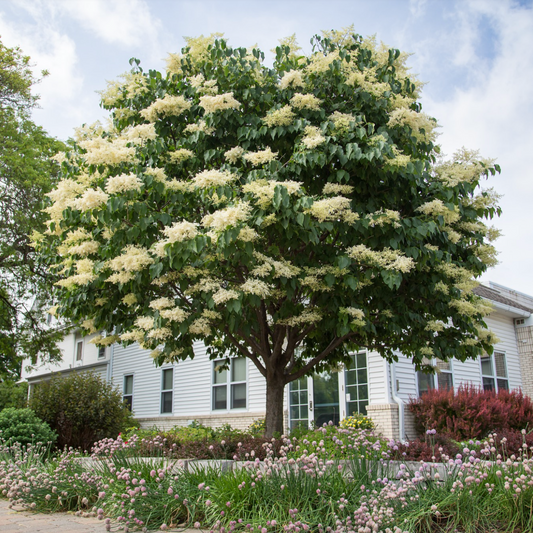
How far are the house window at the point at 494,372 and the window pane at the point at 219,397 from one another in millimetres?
7418

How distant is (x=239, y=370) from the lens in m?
14.2

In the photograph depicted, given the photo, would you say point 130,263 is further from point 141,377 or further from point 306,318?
point 141,377

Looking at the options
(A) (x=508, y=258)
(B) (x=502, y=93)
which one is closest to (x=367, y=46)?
(A) (x=508, y=258)

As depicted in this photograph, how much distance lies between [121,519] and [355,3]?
6.97m

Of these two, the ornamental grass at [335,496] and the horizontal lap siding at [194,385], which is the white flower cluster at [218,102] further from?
the horizontal lap siding at [194,385]

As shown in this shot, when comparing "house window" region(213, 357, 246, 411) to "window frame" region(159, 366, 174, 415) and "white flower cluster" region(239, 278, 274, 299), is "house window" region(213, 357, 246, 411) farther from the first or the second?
"white flower cluster" region(239, 278, 274, 299)

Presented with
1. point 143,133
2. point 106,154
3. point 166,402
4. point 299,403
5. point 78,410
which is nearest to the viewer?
point 106,154

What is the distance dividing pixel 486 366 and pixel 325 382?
5803mm

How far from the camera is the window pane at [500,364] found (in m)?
15.2

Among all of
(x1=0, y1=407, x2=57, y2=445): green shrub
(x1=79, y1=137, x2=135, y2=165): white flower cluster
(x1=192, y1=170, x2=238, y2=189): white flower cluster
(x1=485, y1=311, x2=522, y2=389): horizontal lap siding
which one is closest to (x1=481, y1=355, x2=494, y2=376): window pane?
(x1=485, y1=311, x2=522, y2=389): horizontal lap siding

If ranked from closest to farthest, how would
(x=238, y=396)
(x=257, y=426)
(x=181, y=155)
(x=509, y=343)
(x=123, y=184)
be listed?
(x=123, y=184), (x=181, y=155), (x=257, y=426), (x=238, y=396), (x=509, y=343)

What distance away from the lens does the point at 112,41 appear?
8.22 m

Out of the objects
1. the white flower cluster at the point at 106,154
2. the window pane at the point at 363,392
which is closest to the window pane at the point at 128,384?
the window pane at the point at 363,392

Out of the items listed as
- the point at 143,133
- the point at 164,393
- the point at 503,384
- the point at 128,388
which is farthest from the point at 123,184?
the point at 128,388
